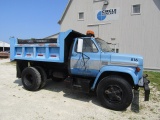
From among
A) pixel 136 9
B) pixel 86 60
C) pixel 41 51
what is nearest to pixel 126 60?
pixel 86 60

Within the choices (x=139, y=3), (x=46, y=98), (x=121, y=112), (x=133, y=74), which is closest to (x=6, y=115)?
(x=46, y=98)

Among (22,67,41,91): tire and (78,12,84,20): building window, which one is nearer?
(22,67,41,91): tire

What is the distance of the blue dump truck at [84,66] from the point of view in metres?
5.38

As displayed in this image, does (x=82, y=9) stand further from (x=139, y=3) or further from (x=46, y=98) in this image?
(x=46, y=98)

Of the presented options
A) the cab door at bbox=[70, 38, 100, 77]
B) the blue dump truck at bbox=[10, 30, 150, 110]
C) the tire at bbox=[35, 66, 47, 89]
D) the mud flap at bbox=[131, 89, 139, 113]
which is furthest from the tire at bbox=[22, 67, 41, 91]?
the mud flap at bbox=[131, 89, 139, 113]

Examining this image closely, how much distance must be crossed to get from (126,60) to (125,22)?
9646mm

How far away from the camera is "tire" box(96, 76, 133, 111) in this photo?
5.25 m

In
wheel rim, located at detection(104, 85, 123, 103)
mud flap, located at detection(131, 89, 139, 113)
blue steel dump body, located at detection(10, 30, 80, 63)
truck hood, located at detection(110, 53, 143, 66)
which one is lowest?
mud flap, located at detection(131, 89, 139, 113)

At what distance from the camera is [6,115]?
4.74m

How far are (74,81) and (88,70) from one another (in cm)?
79

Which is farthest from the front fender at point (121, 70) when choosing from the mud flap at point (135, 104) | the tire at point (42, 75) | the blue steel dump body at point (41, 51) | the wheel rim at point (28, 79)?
the wheel rim at point (28, 79)

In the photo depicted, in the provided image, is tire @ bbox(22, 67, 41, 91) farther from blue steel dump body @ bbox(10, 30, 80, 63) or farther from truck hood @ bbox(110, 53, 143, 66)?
truck hood @ bbox(110, 53, 143, 66)

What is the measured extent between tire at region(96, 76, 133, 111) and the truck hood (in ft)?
1.63

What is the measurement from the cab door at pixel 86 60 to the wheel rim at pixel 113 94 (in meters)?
0.78
